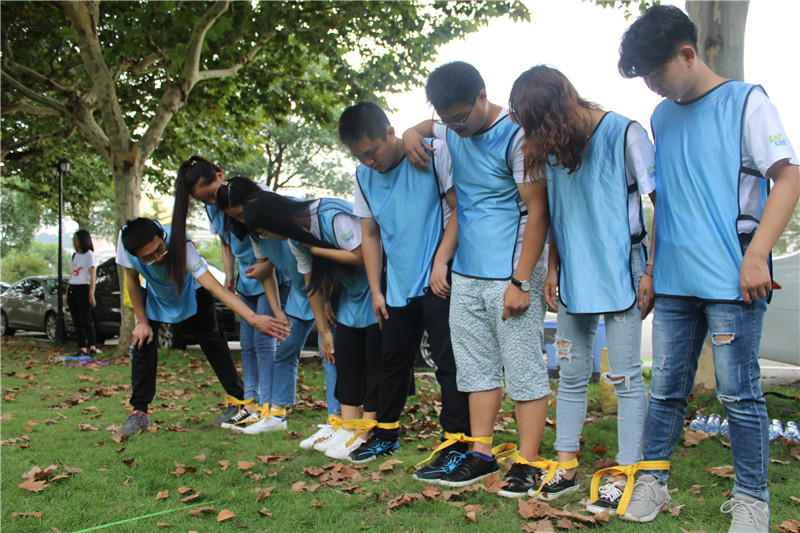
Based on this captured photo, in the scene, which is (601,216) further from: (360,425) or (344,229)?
(360,425)

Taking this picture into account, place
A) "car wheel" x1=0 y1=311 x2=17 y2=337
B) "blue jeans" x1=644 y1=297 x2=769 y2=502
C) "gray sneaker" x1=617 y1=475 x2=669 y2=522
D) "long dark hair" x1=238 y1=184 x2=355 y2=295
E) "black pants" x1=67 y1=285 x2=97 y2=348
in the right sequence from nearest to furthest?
"blue jeans" x1=644 y1=297 x2=769 y2=502, "gray sneaker" x1=617 y1=475 x2=669 y2=522, "long dark hair" x1=238 y1=184 x2=355 y2=295, "black pants" x1=67 y1=285 x2=97 y2=348, "car wheel" x1=0 y1=311 x2=17 y2=337

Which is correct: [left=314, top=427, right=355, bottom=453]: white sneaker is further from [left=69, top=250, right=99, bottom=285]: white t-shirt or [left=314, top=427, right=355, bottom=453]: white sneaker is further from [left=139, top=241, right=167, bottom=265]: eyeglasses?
[left=69, top=250, right=99, bottom=285]: white t-shirt

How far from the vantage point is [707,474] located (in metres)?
3.33

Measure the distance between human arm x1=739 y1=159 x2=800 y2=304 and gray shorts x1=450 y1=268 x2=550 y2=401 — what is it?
0.98 metres

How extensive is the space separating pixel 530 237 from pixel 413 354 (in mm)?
1154

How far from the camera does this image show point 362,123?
3.35m

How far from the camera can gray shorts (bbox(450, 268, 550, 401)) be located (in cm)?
305

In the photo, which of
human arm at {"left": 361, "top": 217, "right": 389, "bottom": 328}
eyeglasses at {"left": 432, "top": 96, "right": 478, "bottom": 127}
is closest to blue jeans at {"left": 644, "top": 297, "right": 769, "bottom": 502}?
eyeglasses at {"left": 432, "top": 96, "right": 478, "bottom": 127}

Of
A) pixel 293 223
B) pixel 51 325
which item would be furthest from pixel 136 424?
pixel 51 325

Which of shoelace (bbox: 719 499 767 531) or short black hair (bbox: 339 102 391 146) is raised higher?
short black hair (bbox: 339 102 391 146)

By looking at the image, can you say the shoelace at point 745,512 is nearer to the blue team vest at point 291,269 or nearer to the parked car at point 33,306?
the blue team vest at point 291,269

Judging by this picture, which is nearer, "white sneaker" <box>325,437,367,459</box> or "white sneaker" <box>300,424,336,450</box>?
"white sneaker" <box>325,437,367,459</box>

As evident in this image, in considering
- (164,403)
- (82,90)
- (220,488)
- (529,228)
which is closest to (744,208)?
(529,228)

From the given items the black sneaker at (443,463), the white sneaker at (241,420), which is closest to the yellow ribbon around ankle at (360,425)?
the black sneaker at (443,463)
